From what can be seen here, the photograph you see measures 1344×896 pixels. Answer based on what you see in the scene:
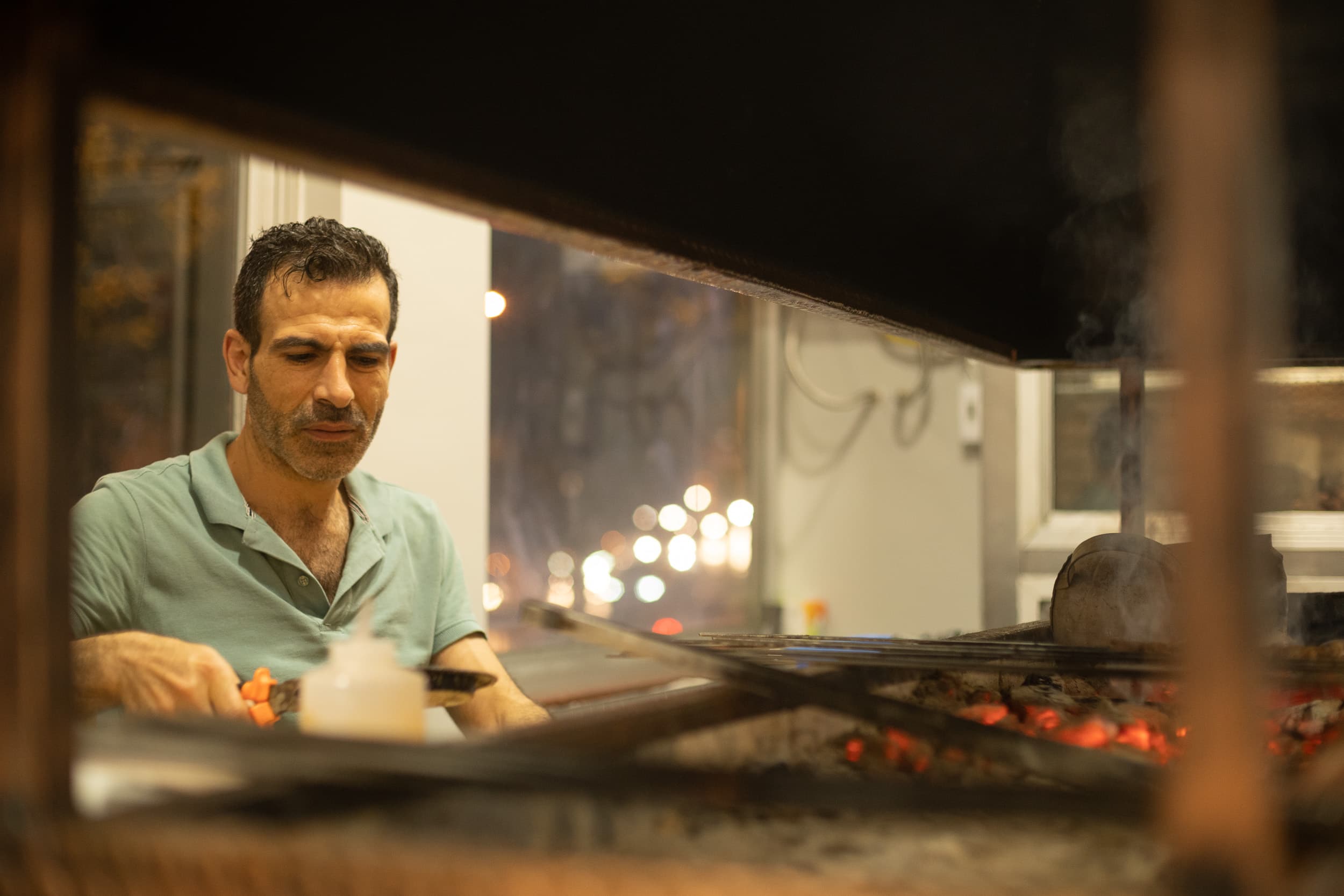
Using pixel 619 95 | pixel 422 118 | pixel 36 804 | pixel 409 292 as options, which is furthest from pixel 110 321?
pixel 36 804

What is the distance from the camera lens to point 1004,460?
360 centimetres

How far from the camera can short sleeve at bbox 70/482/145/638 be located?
64.8 inches

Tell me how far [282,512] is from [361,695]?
1.13 meters

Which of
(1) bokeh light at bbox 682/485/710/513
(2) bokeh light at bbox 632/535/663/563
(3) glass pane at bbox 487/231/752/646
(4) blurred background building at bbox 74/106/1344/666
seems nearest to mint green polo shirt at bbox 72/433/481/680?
(4) blurred background building at bbox 74/106/1344/666

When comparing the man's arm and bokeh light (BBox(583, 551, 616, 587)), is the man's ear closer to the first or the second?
the man's arm

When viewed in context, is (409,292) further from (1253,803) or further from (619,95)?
(1253,803)

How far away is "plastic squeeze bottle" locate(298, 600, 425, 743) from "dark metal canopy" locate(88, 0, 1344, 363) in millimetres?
344

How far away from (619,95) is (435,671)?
0.59 metres

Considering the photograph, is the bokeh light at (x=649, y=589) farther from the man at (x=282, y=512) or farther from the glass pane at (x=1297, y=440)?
the man at (x=282, y=512)

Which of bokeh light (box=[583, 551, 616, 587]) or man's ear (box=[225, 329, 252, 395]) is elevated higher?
man's ear (box=[225, 329, 252, 395])

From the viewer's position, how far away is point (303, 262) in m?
1.82

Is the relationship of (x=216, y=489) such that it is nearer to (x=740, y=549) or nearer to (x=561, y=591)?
Result: (x=561, y=591)

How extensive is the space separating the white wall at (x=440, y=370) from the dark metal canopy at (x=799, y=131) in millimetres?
1234

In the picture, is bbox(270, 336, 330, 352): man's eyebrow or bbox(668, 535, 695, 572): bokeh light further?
bbox(668, 535, 695, 572): bokeh light
